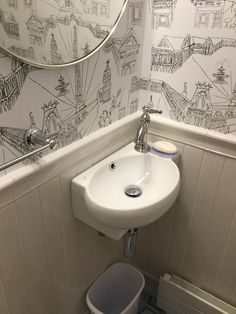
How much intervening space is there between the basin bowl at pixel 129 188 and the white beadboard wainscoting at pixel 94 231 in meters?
0.06

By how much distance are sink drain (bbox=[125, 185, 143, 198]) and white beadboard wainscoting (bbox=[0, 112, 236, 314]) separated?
18 centimetres

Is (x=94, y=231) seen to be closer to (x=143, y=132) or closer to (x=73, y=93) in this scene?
(x=143, y=132)

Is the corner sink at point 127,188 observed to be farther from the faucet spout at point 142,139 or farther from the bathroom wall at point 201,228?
the bathroom wall at point 201,228

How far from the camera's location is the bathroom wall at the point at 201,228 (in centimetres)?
120

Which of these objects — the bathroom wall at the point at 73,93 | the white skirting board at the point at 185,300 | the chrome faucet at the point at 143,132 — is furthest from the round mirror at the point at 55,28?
the white skirting board at the point at 185,300

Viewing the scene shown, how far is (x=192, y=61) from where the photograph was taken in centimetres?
110

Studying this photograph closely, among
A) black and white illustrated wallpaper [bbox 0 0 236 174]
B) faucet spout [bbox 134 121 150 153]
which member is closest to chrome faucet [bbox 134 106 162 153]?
faucet spout [bbox 134 121 150 153]

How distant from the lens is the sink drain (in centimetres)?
116

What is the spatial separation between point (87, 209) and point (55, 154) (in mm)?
233

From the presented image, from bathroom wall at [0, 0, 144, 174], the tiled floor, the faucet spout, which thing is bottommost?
the tiled floor

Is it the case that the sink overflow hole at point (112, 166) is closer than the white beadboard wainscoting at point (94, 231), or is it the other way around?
the white beadboard wainscoting at point (94, 231)

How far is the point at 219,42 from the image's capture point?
1018mm

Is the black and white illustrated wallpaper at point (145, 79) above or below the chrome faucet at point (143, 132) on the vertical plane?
above

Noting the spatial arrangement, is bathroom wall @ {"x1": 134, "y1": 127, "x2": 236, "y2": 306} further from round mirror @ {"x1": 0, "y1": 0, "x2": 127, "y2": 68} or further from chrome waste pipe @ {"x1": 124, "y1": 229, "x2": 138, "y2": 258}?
round mirror @ {"x1": 0, "y1": 0, "x2": 127, "y2": 68}
